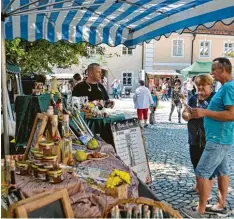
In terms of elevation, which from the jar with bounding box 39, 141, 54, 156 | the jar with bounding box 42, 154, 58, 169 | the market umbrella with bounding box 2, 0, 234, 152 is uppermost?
the market umbrella with bounding box 2, 0, 234, 152

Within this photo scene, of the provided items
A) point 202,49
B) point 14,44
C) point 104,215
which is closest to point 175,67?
point 202,49

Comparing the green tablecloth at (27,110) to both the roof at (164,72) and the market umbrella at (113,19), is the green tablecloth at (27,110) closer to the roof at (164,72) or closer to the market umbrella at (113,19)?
the market umbrella at (113,19)

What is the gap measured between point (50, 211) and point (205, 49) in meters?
31.3

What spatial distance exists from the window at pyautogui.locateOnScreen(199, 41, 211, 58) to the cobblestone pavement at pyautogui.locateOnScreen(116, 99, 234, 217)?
22.5m

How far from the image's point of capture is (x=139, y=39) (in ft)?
18.8

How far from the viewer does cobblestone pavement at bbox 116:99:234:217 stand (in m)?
4.26

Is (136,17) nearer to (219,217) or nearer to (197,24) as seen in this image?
(197,24)

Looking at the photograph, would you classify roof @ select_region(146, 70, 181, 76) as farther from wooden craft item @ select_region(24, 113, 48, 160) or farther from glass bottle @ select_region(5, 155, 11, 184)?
glass bottle @ select_region(5, 155, 11, 184)

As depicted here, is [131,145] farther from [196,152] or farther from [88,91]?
[88,91]

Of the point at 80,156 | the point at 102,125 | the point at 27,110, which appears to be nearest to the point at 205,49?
the point at 102,125

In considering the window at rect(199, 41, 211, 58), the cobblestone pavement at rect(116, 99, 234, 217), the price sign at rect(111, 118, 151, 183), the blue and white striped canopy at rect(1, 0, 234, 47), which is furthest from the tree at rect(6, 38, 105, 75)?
the window at rect(199, 41, 211, 58)

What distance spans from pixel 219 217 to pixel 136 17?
115 inches

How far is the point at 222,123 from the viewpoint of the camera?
333cm

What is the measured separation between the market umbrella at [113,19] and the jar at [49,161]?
1.97 m
